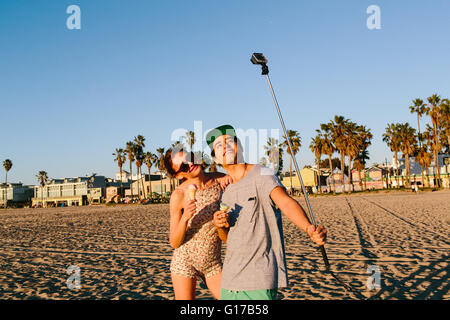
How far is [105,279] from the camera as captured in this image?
7586 millimetres

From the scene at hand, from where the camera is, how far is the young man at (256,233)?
2.17 m

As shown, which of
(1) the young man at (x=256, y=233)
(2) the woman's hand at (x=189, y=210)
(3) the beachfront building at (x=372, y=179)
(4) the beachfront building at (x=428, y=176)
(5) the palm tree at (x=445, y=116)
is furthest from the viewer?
(3) the beachfront building at (x=372, y=179)

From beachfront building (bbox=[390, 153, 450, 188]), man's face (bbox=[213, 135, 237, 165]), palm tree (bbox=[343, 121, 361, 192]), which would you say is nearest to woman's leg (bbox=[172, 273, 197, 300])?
man's face (bbox=[213, 135, 237, 165])

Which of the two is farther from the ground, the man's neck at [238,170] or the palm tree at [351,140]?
the palm tree at [351,140]

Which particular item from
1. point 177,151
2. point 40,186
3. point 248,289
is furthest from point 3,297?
point 40,186

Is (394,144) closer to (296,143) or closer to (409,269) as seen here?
(296,143)

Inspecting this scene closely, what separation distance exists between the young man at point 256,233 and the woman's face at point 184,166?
66cm

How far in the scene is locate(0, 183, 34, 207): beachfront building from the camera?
404ft

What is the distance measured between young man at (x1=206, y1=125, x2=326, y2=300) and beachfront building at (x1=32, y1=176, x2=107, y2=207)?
105 meters

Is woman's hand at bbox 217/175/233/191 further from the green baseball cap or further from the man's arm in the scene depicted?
the man's arm

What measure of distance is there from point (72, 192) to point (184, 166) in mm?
117677

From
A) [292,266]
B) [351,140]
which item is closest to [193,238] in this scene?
[292,266]

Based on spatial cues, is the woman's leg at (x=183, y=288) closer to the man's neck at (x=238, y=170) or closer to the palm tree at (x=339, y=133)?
the man's neck at (x=238, y=170)

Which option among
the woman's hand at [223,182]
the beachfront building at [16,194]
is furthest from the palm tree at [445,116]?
the beachfront building at [16,194]
